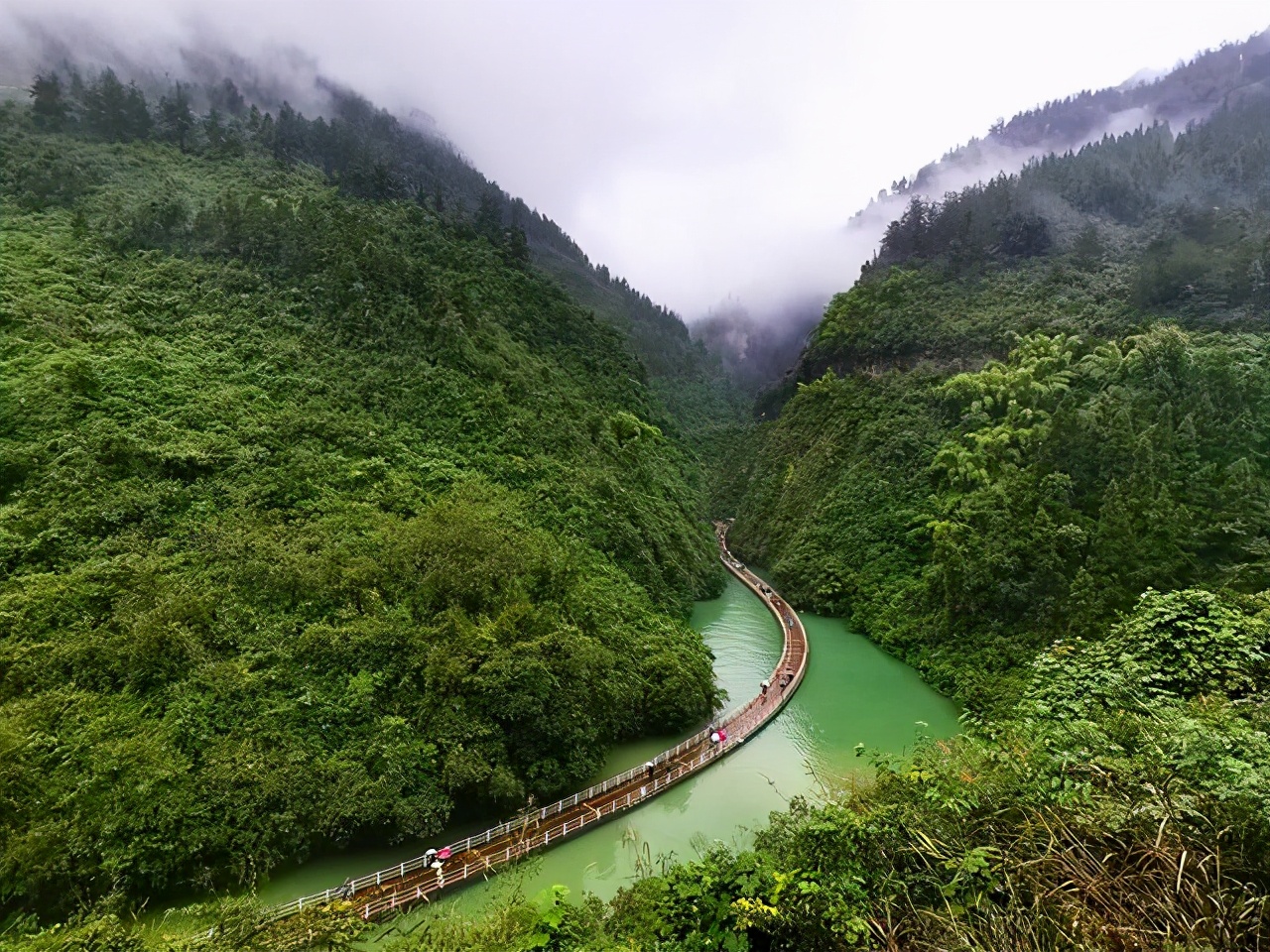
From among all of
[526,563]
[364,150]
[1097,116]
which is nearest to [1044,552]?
[526,563]

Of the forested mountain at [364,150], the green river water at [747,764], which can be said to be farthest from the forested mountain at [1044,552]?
the forested mountain at [364,150]

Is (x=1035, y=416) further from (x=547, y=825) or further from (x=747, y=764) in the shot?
(x=547, y=825)

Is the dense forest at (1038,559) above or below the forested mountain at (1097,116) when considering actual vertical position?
below

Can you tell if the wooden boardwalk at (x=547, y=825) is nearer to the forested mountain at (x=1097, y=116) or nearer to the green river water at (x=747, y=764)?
the green river water at (x=747, y=764)

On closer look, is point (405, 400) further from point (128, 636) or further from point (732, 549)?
point (732, 549)

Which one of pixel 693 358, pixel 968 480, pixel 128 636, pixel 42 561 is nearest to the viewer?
pixel 128 636

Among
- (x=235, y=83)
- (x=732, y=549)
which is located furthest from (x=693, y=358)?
(x=235, y=83)
